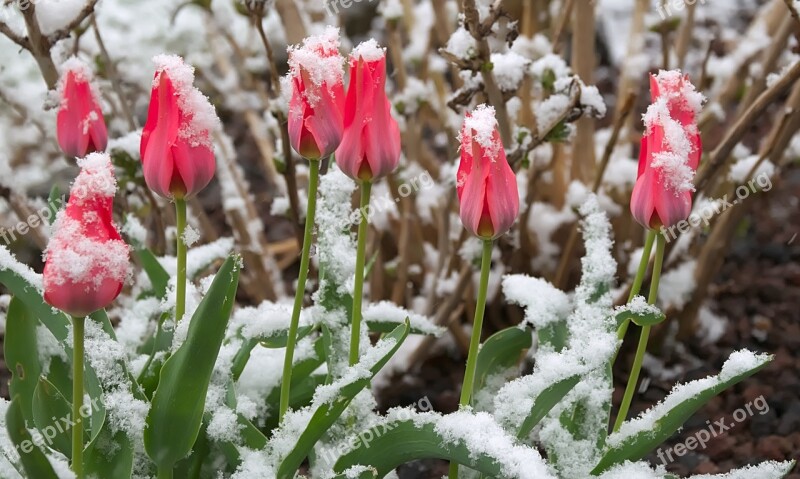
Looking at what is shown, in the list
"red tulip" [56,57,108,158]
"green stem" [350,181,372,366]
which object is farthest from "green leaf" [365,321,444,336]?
"red tulip" [56,57,108,158]

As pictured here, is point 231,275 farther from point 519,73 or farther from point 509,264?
point 509,264

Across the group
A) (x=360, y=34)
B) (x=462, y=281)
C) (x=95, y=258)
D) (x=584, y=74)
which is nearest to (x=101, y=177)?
(x=95, y=258)

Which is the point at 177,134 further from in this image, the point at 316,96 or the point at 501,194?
the point at 501,194

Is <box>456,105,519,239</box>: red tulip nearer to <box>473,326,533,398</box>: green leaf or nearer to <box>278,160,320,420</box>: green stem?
<box>278,160,320,420</box>: green stem

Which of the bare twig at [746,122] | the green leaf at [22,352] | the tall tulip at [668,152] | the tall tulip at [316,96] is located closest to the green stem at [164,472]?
the green leaf at [22,352]

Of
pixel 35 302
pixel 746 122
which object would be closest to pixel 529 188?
pixel 746 122

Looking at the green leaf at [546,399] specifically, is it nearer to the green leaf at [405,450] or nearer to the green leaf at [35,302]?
the green leaf at [405,450]
